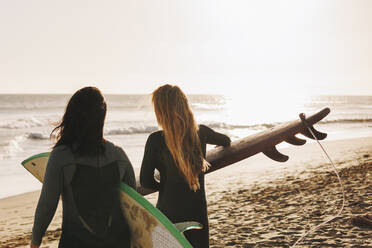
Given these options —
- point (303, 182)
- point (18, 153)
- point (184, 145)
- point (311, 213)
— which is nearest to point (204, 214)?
point (184, 145)

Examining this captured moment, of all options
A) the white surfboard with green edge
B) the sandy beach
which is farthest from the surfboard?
the sandy beach

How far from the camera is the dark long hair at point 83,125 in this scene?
67.7 inches

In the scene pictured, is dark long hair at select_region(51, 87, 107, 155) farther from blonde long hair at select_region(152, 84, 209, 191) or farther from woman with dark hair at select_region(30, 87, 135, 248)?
blonde long hair at select_region(152, 84, 209, 191)

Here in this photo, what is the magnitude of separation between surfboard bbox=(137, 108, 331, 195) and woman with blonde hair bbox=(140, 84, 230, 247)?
71 centimetres

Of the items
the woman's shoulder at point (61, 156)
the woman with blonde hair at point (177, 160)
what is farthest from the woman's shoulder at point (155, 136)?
the woman's shoulder at point (61, 156)

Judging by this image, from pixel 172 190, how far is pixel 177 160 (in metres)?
0.19

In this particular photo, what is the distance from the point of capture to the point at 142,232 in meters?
1.91

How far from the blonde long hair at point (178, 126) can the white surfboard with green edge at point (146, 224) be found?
0.39 metres

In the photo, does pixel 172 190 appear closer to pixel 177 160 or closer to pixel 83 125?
pixel 177 160

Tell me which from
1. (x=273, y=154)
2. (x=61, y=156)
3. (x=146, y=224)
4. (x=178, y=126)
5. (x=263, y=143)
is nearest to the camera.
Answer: (x=61, y=156)

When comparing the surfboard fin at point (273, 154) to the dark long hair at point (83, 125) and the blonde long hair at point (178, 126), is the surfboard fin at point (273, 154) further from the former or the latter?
the dark long hair at point (83, 125)

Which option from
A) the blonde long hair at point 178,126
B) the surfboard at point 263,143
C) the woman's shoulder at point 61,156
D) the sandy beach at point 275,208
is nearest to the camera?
the woman's shoulder at point 61,156

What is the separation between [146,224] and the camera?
1.89 meters

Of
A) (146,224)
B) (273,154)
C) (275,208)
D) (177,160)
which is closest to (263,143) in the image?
(273,154)
